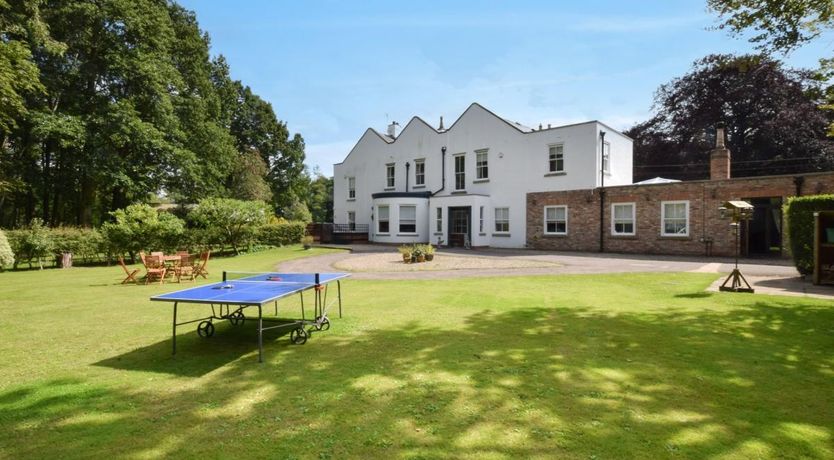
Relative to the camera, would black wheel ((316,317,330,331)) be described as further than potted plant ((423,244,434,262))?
No

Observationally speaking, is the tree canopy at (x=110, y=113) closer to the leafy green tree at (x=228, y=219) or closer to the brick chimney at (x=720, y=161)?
the leafy green tree at (x=228, y=219)

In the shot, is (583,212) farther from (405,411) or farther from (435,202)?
(405,411)

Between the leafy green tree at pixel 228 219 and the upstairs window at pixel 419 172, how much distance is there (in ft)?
38.4

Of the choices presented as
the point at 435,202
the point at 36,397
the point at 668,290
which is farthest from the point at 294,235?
the point at 36,397

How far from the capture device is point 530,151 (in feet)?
91.6

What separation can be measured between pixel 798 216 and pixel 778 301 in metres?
5.50

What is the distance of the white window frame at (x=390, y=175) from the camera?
116ft

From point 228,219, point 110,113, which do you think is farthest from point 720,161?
point 110,113

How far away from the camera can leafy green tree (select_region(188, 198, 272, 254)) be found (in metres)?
26.9

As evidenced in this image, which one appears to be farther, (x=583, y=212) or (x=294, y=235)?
(x=294, y=235)

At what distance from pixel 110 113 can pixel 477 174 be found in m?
23.5

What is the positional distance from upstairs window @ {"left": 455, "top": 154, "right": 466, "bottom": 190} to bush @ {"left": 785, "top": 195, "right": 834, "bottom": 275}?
19.7 metres

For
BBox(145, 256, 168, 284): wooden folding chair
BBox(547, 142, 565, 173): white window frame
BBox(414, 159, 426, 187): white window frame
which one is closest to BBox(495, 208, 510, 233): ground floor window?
BBox(547, 142, 565, 173): white window frame

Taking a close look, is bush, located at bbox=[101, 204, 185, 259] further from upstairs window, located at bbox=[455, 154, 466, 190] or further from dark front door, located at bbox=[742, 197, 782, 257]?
dark front door, located at bbox=[742, 197, 782, 257]
